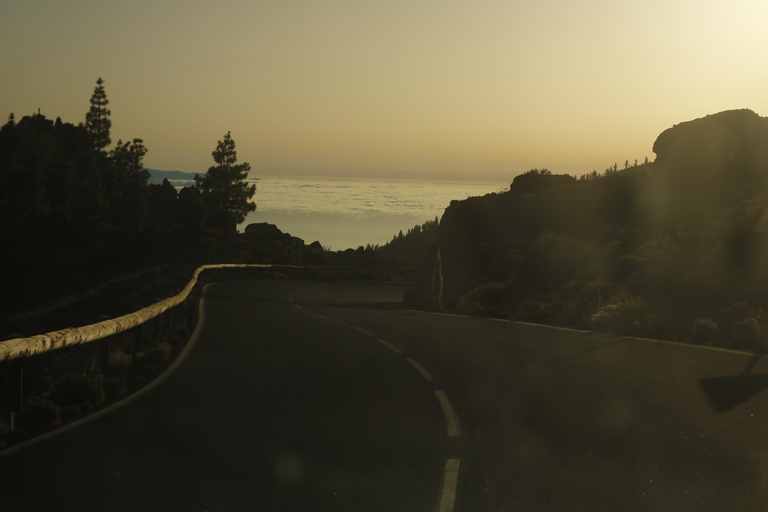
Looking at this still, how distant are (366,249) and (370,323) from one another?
2265 inches

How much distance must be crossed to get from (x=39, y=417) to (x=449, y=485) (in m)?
4.70

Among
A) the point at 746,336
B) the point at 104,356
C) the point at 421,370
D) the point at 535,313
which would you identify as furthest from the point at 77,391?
the point at 535,313

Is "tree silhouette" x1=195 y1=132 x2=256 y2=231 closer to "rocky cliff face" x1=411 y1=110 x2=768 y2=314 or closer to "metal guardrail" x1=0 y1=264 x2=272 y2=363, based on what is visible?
"rocky cliff face" x1=411 y1=110 x2=768 y2=314

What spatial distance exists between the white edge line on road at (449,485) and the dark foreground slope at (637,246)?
28.5 ft

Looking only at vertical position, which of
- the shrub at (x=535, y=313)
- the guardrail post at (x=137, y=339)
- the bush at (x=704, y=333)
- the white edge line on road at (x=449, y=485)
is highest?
the white edge line on road at (x=449, y=485)

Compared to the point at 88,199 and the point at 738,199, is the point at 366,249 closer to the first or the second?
the point at 88,199

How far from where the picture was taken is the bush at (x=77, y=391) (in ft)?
28.8

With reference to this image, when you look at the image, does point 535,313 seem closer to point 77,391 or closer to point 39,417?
point 77,391

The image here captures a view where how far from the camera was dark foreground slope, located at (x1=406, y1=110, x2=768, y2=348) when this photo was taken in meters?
19.0

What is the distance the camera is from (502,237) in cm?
4531

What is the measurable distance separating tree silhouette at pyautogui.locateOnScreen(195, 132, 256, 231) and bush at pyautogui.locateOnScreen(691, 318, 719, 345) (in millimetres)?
75115

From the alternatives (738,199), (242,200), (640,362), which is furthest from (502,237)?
(242,200)

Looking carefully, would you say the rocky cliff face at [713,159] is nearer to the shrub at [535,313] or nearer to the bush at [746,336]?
the shrub at [535,313]

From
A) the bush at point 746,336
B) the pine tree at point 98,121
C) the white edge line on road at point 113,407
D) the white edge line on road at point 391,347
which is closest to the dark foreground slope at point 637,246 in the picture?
the bush at point 746,336
